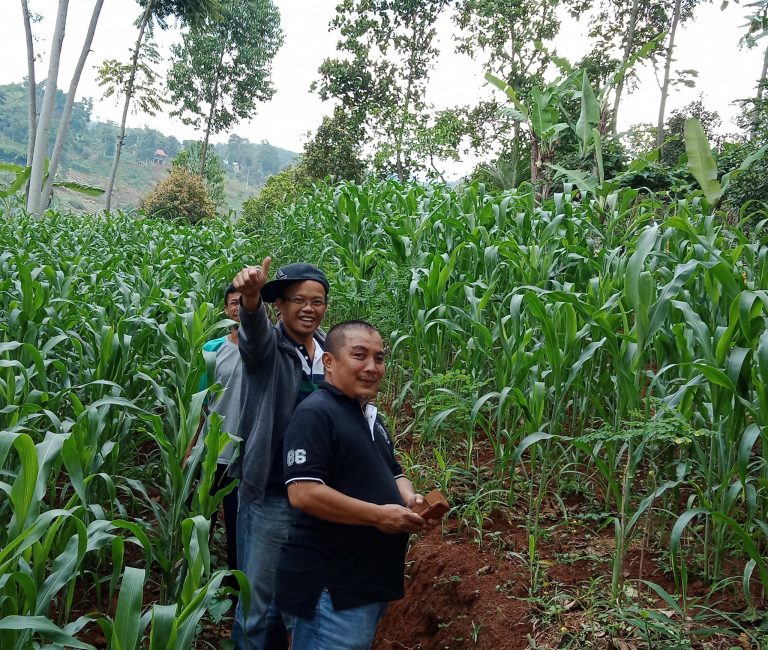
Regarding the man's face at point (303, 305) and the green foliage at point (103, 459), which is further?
the man's face at point (303, 305)

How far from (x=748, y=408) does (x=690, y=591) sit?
2.63 ft

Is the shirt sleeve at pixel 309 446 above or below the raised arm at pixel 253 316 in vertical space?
below

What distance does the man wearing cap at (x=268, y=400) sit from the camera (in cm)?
233

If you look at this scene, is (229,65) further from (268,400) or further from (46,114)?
(268,400)

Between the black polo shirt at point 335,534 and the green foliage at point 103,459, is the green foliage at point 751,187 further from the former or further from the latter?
the black polo shirt at point 335,534

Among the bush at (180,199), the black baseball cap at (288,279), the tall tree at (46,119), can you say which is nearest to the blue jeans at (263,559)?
the black baseball cap at (288,279)

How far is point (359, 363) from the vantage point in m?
2.03

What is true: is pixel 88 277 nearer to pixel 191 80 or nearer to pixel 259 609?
pixel 259 609

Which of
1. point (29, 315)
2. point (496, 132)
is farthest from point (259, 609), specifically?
point (496, 132)

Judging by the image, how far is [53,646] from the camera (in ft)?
5.47

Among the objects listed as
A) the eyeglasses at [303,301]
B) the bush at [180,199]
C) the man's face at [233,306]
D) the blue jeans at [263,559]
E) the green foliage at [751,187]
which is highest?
the bush at [180,199]

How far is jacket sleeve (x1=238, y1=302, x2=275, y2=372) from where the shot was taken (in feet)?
7.47

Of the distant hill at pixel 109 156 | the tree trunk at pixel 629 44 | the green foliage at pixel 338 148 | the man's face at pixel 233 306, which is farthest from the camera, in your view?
the distant hill at pixel 109 156

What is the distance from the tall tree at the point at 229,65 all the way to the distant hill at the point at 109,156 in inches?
817
